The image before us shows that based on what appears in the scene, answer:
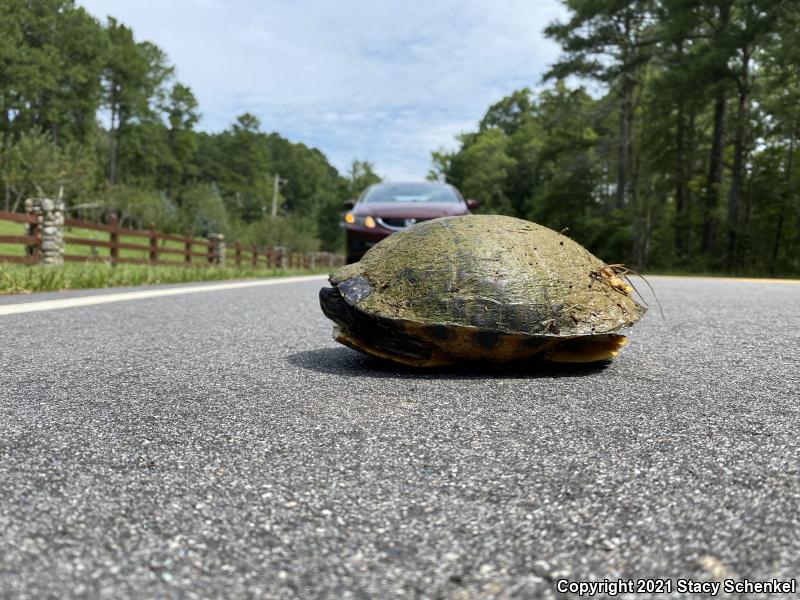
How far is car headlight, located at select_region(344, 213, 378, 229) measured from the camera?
7.91m

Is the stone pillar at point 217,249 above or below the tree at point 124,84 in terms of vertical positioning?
below

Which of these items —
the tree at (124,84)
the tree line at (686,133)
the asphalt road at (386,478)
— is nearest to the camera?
the asphalt road at (386,478)

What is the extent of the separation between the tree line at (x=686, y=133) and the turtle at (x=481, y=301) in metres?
19.3

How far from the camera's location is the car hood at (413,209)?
7.81 meters

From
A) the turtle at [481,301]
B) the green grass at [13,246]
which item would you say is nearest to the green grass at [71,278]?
the turtle at [481,301]

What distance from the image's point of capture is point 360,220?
801 centimetres

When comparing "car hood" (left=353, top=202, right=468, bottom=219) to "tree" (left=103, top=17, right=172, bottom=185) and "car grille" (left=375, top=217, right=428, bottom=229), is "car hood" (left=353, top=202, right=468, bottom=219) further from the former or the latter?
"tree" (left=103, top=17, right=172, bottom=185)

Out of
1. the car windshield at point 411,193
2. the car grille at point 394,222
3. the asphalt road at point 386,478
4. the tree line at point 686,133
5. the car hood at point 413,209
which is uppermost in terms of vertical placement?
the tree line at point 686,133

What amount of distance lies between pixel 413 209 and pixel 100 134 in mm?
54525

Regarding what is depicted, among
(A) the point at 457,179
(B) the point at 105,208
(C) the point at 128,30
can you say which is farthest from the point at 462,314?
(C) the point at 128,30

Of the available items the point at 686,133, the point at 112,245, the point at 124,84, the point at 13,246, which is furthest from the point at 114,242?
the point at 124,84

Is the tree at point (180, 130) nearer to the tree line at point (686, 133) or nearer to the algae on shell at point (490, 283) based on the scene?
the tree line at point (686, 133)

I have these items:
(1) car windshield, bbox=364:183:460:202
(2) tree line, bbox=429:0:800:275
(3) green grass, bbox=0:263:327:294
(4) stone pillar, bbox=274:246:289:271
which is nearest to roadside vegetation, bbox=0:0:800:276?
(2) tree line, bbox=429:0:800:275

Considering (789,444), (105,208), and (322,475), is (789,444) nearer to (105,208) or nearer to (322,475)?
(322,475)
